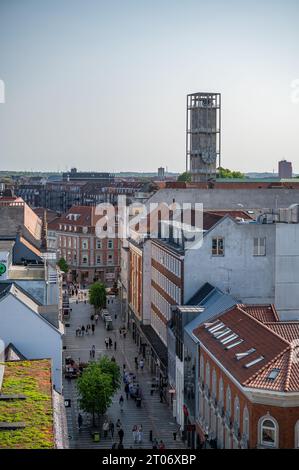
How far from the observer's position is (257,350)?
18078mm

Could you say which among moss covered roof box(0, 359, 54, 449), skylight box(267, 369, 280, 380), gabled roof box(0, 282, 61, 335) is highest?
gabled roof box(0, 282, 61, 335)

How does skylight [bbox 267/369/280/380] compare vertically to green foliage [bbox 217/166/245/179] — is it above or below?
below

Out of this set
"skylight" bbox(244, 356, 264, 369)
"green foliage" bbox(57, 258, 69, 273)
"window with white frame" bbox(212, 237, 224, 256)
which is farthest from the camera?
"green foliage" bbox(57, 258, 69, 273)

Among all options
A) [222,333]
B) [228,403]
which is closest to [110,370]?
[222,333]

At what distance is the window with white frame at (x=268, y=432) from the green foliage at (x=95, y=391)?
375 inches

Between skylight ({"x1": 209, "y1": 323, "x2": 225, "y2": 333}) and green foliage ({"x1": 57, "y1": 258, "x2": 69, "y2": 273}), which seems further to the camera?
green foliage ({"x1": 57, "y1": 258, "x2": 69, "y2": 273})

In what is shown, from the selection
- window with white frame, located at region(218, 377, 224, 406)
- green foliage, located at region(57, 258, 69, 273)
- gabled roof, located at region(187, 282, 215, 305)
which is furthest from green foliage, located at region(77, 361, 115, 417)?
green foliage, located at region(57, 258, 69, 273)

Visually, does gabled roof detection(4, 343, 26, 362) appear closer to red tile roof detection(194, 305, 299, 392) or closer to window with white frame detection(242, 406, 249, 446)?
red tile roof detection(194, 305, 299, 392)

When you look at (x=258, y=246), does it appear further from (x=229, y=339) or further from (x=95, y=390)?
(x=229, y=339)

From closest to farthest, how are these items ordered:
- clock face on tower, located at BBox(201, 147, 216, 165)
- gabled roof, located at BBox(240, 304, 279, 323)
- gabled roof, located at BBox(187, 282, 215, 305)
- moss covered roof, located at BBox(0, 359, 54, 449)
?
moss covered roof, located at BBox(0, 359, 54, 449), gabled roof, located at BBox(240, 304, 279, 323), gabled roof, located at BBox(187, 282, 215, 305), clock face on tower, located at BBox(201, 147, 216, 165)

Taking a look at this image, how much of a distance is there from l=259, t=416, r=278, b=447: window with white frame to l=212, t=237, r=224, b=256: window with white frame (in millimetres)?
12299

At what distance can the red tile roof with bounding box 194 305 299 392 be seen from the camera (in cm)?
1627

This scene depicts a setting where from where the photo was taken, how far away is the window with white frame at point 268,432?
52.2 feet

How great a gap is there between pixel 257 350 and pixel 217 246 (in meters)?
10.1
